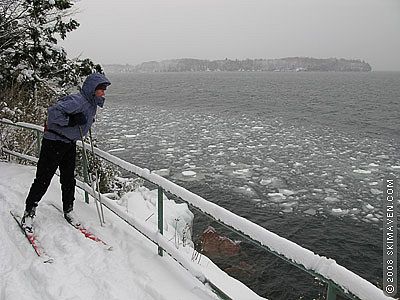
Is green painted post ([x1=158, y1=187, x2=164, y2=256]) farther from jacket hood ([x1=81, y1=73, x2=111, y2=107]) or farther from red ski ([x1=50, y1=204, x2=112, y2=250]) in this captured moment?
jacket hood ([x1=81, y1=73, x2=111, y2=107])

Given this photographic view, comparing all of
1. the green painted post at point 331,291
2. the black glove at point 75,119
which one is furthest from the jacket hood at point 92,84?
the green painted post at point 331,291

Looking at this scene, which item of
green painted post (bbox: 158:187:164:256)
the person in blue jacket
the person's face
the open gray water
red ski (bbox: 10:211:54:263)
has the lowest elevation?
the open gray water

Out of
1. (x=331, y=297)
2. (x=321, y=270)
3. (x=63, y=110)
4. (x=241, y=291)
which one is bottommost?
Answer: (x=241, y=291)

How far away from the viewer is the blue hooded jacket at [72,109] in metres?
4.45

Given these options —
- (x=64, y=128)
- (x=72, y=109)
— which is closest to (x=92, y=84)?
(x=72, y=109)

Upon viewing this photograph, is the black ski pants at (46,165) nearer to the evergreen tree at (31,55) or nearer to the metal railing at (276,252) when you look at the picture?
the metal railing at (276,252)

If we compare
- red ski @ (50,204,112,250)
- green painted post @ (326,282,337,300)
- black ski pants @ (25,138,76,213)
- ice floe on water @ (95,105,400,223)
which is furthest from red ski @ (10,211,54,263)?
ice floe on water @ (95,105,400,223)

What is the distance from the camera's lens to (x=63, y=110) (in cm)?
442

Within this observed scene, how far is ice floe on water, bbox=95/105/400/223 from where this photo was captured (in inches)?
568

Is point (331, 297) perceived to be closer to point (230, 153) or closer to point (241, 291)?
point (241, 291)

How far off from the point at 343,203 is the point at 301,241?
3.36 meters

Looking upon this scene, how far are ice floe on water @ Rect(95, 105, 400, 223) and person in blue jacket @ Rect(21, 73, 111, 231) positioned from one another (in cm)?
980

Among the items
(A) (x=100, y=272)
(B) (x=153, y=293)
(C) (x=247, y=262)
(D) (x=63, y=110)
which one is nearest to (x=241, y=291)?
(B) (x=153, y=293)

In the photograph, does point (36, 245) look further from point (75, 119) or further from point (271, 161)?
point (271, 161)
